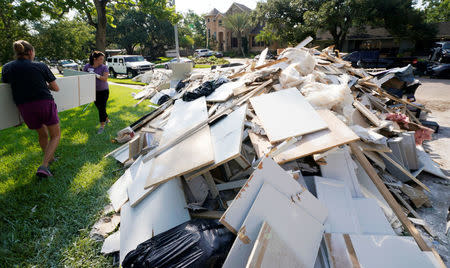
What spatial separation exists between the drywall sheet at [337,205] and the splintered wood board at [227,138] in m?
0.94

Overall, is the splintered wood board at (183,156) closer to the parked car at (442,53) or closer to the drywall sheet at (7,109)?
the drywall sheet at (7,109)

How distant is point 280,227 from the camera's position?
1612 mm

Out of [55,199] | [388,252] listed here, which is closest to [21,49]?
[55,199]

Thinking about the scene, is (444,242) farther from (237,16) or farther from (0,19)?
(237,16)

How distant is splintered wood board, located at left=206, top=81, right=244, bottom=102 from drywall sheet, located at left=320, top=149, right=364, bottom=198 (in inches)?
101

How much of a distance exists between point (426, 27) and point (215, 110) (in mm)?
22446

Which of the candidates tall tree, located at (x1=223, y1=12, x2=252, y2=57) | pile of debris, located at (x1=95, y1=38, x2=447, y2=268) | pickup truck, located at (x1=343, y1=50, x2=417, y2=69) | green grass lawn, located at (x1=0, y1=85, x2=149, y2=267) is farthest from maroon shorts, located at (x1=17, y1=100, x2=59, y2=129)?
tall tree, located at (x1=223, y1=12, x2=252, y2=57)

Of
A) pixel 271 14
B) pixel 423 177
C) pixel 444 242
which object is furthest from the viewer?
pixel 271 14

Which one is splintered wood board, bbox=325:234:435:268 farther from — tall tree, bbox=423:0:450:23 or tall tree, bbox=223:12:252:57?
tall tree, bbox=423:0:450:23

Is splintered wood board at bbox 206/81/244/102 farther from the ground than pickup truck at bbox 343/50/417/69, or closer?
closer

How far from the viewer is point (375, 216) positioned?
6.93 ft

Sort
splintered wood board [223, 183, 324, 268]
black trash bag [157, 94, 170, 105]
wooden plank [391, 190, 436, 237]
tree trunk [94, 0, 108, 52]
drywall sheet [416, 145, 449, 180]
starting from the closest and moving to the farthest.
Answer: splintered wood board [223, 183, 324, 268] < wooden plank [391, 190, 436, 237] < drywall sheet [416, 145, 449, 180] < black trash bag [157, 94, 170, 105] < tree trunk [94, 0, 108, 52]

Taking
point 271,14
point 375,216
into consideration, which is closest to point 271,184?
point 375,216

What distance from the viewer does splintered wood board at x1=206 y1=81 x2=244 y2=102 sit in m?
4.61
